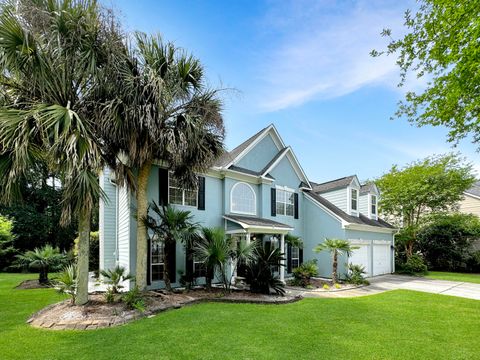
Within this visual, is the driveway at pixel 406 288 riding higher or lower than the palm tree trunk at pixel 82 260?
lower

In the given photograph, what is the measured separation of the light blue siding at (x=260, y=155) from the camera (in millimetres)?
15750

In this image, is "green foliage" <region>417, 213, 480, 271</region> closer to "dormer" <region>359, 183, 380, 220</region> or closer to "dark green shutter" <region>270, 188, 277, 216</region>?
"dormer" <region>359, 183, 380, 220</region>

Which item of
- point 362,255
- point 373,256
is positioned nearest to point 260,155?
point 362,255

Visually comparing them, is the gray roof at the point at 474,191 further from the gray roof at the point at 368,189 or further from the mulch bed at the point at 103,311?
the mulch bed at the point at 103,311

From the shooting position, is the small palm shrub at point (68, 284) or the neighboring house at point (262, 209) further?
the neighboring house at point (262, 209)

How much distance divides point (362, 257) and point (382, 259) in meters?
3.34

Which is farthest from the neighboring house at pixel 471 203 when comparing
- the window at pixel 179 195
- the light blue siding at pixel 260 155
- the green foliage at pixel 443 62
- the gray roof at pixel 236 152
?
the window at pixel 179 195

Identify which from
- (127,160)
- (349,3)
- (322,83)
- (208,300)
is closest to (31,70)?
(127,160)

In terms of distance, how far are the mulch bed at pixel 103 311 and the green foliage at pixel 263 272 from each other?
0.90 metres

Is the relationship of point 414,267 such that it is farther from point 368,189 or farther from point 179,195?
point 179,195

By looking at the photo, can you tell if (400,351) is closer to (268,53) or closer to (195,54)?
(195,54)

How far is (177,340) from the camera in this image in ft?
20.3

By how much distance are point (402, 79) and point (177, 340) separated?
9.54m

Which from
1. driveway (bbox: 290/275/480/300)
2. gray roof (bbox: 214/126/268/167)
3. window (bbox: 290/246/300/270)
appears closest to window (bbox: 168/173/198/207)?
gray roof (bbox: 214/126/268/167)
